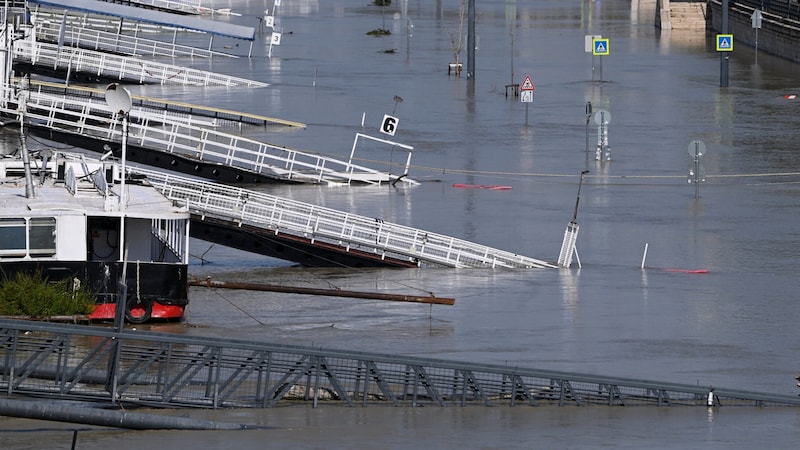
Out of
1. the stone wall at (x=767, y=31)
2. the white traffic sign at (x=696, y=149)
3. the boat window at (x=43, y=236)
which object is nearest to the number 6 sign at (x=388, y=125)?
the white traffic sign at (x=696, y=149)

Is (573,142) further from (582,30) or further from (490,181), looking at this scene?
(582,30)

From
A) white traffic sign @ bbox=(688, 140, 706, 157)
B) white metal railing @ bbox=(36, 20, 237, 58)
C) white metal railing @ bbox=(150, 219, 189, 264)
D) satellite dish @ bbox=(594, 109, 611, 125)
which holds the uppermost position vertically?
white metal railing @ bbox=(36, 20, 237, 58)

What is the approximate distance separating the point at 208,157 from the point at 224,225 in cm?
1711

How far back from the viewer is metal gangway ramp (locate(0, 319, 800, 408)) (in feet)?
71.9

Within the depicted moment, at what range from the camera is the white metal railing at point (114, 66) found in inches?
2766

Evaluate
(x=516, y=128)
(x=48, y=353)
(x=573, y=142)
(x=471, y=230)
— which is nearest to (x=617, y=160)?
(x=573, y=142)

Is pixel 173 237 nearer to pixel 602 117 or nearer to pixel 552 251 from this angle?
pixel 552 251

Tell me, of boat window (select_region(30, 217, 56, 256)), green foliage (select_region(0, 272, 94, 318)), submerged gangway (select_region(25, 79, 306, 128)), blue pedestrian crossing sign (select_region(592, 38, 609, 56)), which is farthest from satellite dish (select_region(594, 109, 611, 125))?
green foliage (select_region(0, 272, 94, 318))

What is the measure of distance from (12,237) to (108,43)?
63950 millimetres

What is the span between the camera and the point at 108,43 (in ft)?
305

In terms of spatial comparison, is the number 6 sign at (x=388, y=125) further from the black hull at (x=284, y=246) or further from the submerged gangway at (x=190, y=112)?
the black hull at (x=284, y=246)

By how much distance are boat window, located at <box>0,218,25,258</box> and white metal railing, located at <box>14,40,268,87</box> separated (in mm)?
38257

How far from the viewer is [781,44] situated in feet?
306

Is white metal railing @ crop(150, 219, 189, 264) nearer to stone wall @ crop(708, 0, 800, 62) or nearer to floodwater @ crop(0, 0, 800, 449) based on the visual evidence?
floodwater @ crop(0, 0, 800, 449)
